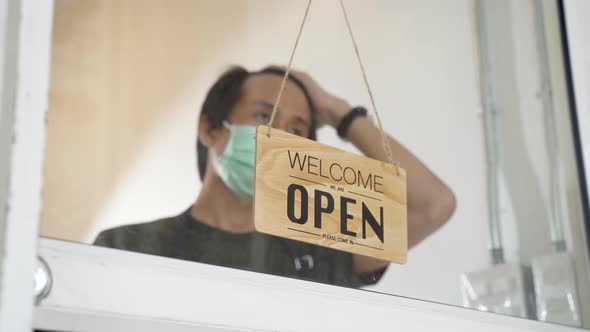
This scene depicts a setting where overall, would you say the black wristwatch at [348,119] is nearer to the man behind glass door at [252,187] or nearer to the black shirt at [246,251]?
the man behind glass door at [252,187]

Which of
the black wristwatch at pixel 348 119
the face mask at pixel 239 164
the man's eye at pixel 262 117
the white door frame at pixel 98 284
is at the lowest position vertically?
the white door frame at pixel 98 284

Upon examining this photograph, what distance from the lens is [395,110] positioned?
1.28m

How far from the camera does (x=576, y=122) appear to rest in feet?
4.55

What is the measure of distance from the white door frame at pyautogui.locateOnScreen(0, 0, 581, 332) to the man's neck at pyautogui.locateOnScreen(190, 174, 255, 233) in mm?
159

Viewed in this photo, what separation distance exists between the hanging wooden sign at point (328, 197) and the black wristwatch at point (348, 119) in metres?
0.11

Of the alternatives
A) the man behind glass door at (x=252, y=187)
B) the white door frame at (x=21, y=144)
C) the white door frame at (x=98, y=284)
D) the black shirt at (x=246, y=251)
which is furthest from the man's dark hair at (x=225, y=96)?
the white door frame at (x=21, y=144)

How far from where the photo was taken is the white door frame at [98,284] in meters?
0.72

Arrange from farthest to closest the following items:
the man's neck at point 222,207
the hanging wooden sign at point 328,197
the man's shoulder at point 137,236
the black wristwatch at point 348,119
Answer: the black wristwatch at point 348,119 < the man's neck at point 222,207 < the hanging wooden sign at point 328,197 < the man's shoulder at point 137,236

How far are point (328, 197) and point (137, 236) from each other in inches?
9.5

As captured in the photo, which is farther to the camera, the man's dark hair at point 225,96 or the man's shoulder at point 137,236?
the man's dark hair at point 225,96

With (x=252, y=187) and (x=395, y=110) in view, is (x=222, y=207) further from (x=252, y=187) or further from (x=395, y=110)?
(x=395, y=110)

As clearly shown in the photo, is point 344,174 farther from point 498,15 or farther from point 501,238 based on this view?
point 498,15

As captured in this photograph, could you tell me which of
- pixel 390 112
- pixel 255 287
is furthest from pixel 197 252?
pixel 390 112

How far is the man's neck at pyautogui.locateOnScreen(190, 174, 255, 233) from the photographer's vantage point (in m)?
1.10
